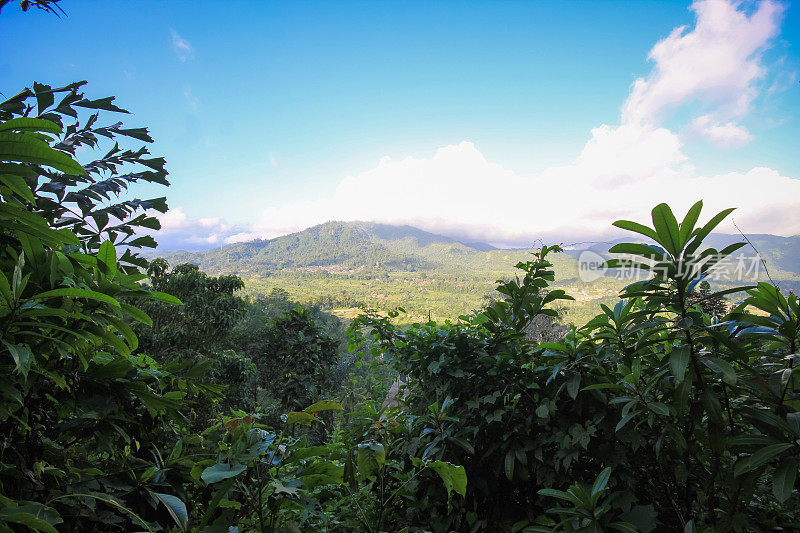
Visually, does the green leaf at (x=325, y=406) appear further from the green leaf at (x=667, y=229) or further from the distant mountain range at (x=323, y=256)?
the distant mountain range at (x=323, y=256)

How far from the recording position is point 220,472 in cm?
60

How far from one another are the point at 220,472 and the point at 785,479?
1261mm

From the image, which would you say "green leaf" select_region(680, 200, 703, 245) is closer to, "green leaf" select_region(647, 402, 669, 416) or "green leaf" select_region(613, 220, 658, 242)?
"green leaf" select_region(613, 220, 658, 242)

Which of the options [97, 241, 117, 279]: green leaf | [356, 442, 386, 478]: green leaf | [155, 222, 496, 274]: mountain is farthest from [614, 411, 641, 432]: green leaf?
[155, 222, 496, 274]: mountain

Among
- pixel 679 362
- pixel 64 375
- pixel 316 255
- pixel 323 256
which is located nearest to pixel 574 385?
pixel 679 362

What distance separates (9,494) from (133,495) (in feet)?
0.67

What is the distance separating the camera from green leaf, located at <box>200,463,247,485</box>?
0.57m

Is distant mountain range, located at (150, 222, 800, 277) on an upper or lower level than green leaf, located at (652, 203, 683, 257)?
upper

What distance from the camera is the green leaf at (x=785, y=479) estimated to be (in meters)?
0.82

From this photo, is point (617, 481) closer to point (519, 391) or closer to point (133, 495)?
point (519, 391)

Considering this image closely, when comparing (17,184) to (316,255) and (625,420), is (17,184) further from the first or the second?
(316,255)

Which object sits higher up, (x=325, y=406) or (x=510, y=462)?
(x=325, y=406)

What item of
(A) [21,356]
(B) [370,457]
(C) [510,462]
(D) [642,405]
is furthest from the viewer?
(C) [510,462]

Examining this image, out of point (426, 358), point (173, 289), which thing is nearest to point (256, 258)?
point (173, 289)
